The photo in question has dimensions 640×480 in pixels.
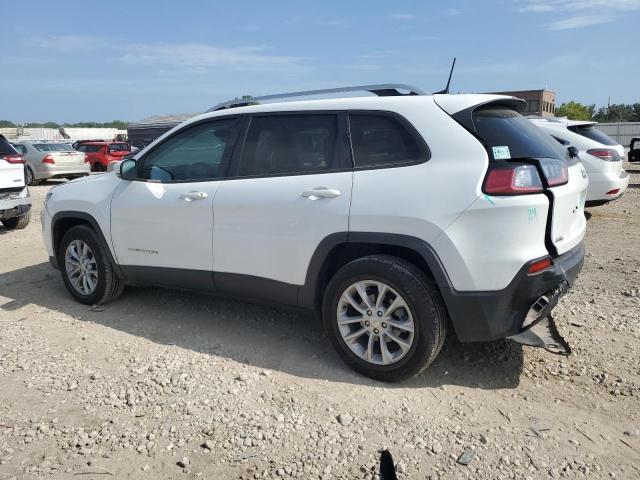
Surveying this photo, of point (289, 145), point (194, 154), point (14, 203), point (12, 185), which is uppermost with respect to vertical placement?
point (289, 145)

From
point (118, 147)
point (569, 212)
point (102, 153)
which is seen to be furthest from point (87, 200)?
point (118, 147)

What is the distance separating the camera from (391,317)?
3.40m

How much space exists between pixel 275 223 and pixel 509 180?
155 centimetres

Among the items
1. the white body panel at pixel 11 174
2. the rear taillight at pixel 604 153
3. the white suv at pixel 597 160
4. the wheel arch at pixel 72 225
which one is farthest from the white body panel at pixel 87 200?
the rear taillight at pixel 604 153

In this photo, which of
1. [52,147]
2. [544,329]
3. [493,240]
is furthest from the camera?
[52,147]

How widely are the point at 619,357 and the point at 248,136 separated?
309 cm

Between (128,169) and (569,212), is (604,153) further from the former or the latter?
(128,169)

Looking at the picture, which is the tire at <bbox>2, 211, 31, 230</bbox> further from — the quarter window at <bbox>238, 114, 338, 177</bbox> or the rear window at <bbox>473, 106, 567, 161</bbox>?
the rear window at <bbox>473, 106, 567, 161</bbox>

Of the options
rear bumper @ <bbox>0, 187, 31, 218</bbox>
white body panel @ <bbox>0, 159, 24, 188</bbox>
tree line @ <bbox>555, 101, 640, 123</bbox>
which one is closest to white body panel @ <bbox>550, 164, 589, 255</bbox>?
white body panel @ <bbox>0, 159, 24, 188</bbox>

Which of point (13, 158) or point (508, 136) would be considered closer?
point (508, 136)

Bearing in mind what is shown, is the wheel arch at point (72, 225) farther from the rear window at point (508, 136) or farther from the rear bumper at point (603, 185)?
the rear bumper at point (603, 185)

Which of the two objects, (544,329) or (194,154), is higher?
(194,154)

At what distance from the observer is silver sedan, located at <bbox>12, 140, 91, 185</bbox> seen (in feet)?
55.7

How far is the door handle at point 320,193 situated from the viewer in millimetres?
3508
